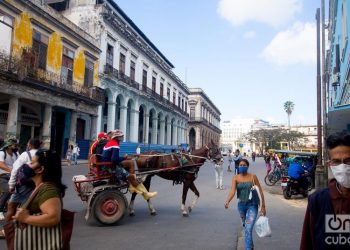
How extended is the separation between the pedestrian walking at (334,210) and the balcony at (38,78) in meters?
17.1

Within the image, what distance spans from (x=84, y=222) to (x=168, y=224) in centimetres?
180

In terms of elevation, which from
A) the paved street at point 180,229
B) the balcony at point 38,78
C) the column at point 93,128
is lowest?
the paved street at point 180,229

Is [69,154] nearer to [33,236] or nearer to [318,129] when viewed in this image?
[318,129]

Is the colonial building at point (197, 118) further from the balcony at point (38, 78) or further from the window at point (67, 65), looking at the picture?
the window at point (67, 65)

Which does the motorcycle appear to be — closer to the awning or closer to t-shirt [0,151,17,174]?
the awning

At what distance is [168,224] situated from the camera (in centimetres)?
719

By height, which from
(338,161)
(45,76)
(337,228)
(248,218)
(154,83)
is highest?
(154,83)

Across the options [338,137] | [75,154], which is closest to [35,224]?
[338,137]

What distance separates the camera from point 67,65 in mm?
22750

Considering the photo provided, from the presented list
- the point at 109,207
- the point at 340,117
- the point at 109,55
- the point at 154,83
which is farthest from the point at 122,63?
the point at 109,207

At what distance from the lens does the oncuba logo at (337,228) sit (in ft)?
6.49

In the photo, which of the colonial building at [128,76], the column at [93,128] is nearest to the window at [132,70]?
the colonial building at [128,76]

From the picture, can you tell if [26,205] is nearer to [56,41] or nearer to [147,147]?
[56,41]

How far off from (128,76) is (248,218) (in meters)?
28.4
